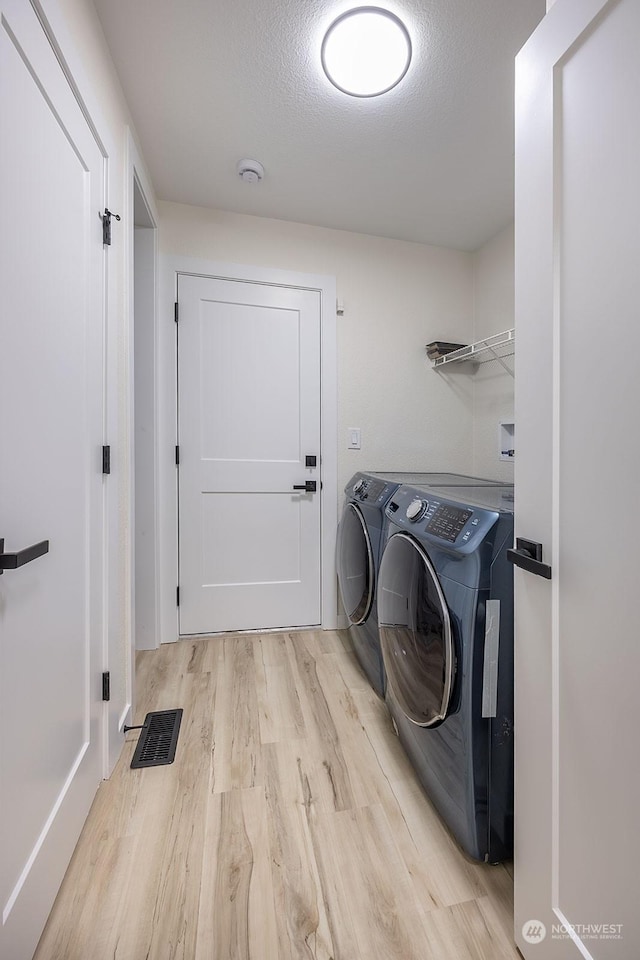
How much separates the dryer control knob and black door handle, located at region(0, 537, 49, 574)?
37.4 inches

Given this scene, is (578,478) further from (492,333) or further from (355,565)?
(492,333)

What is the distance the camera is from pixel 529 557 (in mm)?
758

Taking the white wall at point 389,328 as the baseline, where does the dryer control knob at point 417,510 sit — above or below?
below

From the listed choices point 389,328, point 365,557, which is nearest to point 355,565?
point 365,557

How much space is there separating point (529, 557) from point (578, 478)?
0.18 m

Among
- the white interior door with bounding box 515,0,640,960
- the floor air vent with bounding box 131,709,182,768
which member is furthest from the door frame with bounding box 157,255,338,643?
the white interior door with bounding box 515,0,640,960

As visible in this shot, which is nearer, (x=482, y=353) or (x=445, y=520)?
(x=445, y=520)

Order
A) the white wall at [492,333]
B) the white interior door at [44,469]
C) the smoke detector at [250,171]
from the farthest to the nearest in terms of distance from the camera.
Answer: the white wall at [492,333] < the smoke detector at [250,171] < the white interior door at [44,469]

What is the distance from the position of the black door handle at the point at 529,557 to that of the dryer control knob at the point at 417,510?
39 centimetres

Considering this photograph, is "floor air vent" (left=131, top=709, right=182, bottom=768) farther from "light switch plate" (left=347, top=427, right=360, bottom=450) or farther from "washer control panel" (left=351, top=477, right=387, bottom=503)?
"light switch plate" (left=347, top=427, right=360, bottom=450)

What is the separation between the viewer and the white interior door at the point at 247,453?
219cm

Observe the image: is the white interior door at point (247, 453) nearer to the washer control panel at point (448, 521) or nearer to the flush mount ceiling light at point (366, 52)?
the flush mount ceiling light at point (366, 52)

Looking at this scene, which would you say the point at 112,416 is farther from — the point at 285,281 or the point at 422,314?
the point at 422,314

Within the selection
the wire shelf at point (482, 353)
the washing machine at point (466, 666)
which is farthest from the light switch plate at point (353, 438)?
the washing machine at point (466, 666)
